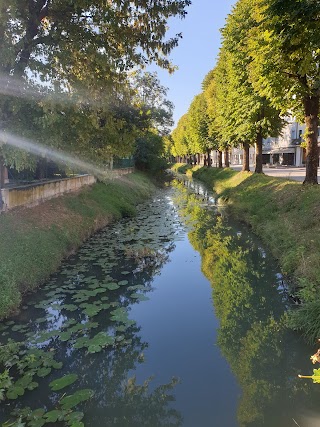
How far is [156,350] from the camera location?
22.9 feet

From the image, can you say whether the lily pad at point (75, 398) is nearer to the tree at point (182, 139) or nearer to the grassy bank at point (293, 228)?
the grassy bank at point (293, 228)

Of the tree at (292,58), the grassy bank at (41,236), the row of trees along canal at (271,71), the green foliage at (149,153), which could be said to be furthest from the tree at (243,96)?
the green foliage at (149,153)

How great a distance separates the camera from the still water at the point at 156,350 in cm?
518

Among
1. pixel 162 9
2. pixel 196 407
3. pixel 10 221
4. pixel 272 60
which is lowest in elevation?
pixel 196 407

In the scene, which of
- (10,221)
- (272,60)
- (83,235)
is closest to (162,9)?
(272,60)

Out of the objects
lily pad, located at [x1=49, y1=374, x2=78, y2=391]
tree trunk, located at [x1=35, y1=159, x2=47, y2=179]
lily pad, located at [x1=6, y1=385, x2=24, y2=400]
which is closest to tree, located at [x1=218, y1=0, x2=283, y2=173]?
tree trunk, located at [x1=35, y1=159, x2=47, y2=179]

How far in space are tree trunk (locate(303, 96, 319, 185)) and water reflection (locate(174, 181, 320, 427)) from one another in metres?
4.69

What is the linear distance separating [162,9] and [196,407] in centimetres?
1052

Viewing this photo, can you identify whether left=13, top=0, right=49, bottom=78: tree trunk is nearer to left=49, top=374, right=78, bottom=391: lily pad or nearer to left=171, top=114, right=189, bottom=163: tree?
left=49, top=374, right=78, bottom=391: lily pad

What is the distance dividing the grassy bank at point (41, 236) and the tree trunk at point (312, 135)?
10.6 m

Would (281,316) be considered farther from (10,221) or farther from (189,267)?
(10,221)

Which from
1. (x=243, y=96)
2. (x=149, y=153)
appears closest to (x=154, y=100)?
(x=149, y=153)

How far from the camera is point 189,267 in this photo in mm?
12383

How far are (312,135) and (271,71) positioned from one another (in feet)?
14.2
